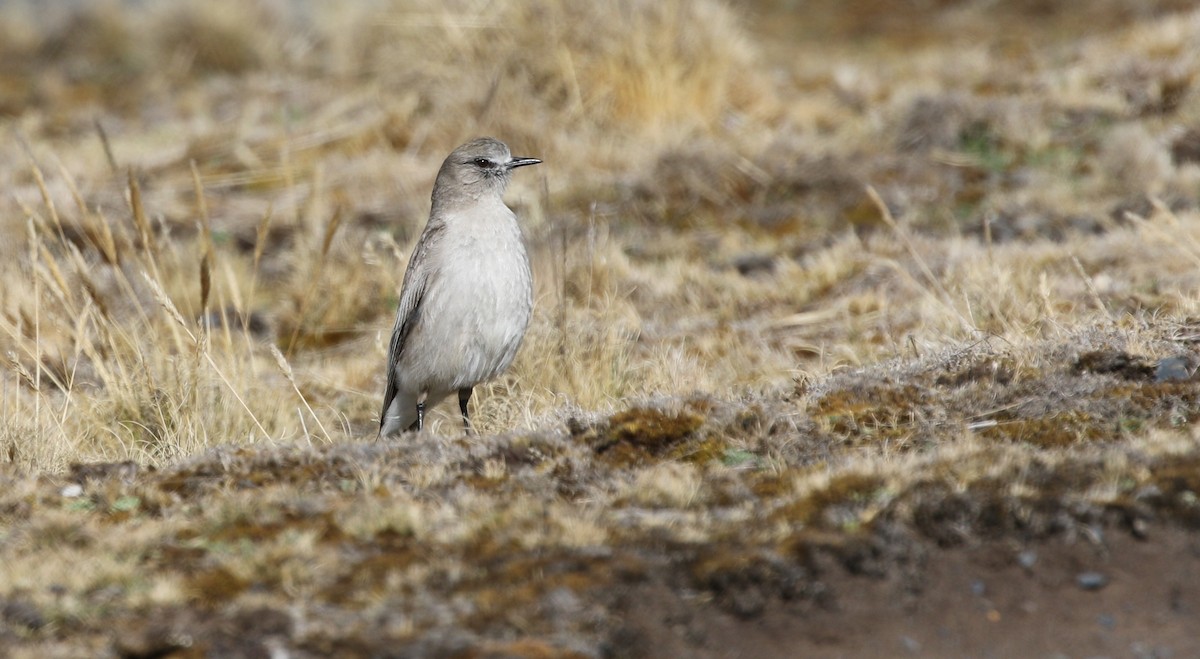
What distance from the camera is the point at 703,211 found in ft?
39.6

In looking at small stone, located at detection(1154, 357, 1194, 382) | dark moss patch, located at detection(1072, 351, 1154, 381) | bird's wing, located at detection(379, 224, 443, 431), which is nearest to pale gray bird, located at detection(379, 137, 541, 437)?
bird's wing, located at detection(379, 224, 443, 431)

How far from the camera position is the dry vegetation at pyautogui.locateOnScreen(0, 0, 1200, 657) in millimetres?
4273

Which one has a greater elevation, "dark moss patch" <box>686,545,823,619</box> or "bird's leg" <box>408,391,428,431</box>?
"dark moss patch" <box>686,545,823,619</box>

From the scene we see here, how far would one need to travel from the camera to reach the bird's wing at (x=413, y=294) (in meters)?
7.21

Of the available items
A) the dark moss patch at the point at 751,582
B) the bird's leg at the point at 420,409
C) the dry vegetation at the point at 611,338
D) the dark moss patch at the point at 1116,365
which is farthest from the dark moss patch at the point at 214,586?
the dark moss patch at the point at 1116,365

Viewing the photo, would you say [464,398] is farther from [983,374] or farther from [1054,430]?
[1054,430]

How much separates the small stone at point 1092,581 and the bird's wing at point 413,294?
388cm

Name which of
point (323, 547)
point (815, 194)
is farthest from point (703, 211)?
point (323, 547)

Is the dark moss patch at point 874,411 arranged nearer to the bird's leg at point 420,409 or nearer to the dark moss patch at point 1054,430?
the dark moss patch at point 1054,430

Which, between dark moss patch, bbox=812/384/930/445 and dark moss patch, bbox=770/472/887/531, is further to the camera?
dark moss patch, bbox=812/384/930/445

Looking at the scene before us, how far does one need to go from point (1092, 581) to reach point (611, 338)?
3.71 m

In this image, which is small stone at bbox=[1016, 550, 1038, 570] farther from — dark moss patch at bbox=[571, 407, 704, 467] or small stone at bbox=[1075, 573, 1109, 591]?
dark moss patch at bbox=[571, 407, 704, 467]

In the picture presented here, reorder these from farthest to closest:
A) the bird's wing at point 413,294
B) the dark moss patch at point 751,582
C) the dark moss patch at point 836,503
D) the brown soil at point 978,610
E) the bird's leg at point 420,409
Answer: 1. the bird's leg at point 420,409
2. the bird's wing at point 413,294
3. the dark moss patch at point 836,503
4. the dark moss patch at point 751,582
5. the brown soil at point 978,610

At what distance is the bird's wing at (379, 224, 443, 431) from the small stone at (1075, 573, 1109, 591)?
12.7 feet
